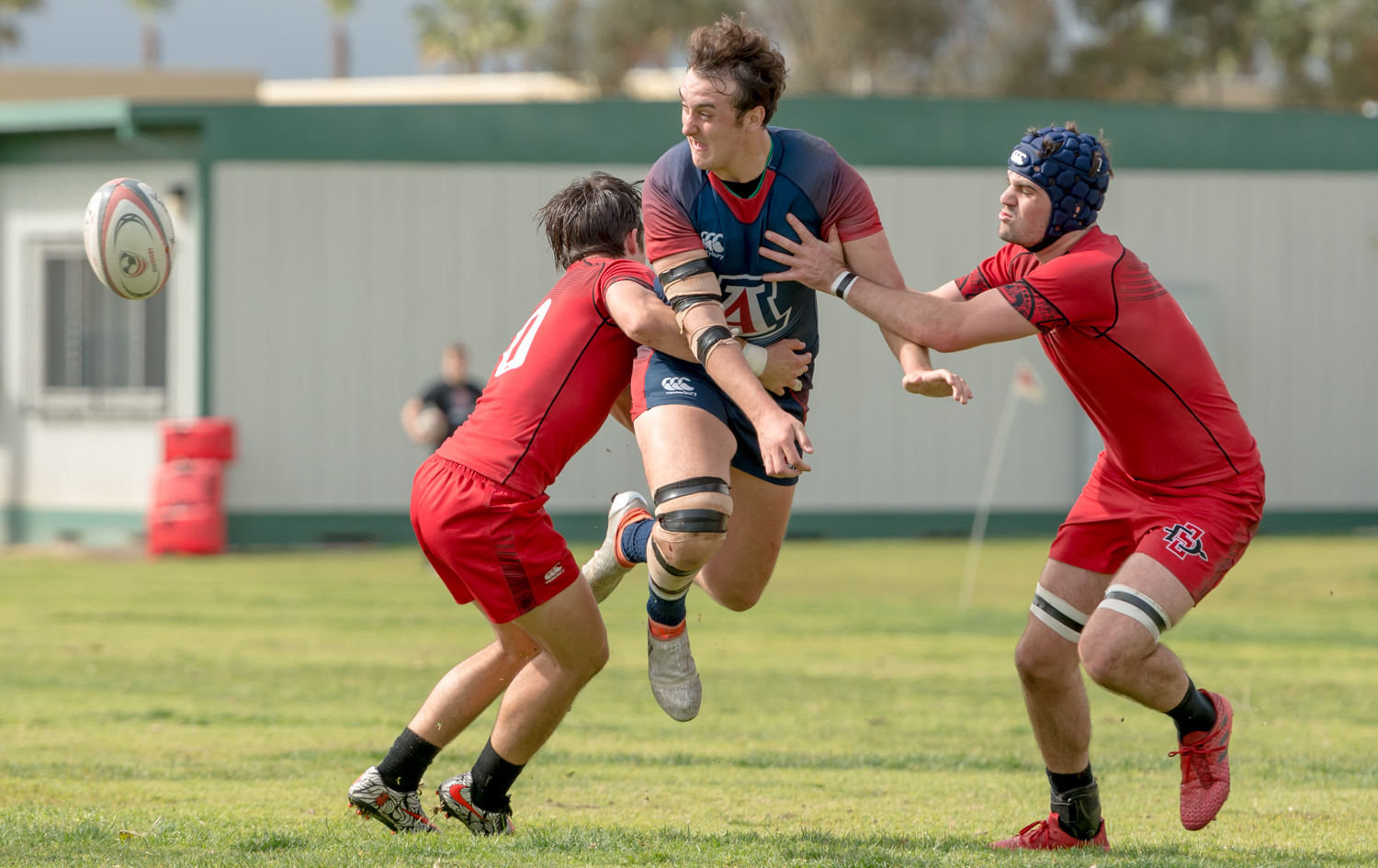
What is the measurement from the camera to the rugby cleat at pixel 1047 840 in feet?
18.7

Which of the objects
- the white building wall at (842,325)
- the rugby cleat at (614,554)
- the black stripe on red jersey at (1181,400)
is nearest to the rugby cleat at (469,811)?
the rugby cleat at (614,554)

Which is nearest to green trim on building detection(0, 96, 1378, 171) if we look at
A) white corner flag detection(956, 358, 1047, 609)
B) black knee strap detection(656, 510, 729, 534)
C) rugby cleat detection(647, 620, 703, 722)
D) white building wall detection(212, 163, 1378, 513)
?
white building wall detection(212, 163, 1378, 513)

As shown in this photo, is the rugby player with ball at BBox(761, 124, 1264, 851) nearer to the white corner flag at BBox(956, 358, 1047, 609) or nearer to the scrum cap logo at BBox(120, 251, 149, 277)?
the scrum cap logo at BBox(120, 251, 149, 277)

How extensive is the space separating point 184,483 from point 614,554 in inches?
542

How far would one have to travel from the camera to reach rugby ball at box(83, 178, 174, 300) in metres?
6.43

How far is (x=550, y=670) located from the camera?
5617 mm

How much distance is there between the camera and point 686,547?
562 centimetres

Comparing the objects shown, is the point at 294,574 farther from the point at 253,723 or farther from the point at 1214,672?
the point at 1214,672

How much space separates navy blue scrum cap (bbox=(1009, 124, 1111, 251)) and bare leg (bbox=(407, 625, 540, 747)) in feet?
8.13

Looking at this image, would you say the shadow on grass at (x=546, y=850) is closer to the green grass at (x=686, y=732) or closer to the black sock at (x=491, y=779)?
the green grass at (x=686, y=732)

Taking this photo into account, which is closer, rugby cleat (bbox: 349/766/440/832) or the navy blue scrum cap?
the navy blue scrum cap

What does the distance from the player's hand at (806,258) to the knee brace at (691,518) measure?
0.80 metres

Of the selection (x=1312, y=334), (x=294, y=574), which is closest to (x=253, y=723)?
(x=294, y=574)

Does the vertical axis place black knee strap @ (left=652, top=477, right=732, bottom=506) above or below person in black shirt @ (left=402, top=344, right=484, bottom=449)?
above
